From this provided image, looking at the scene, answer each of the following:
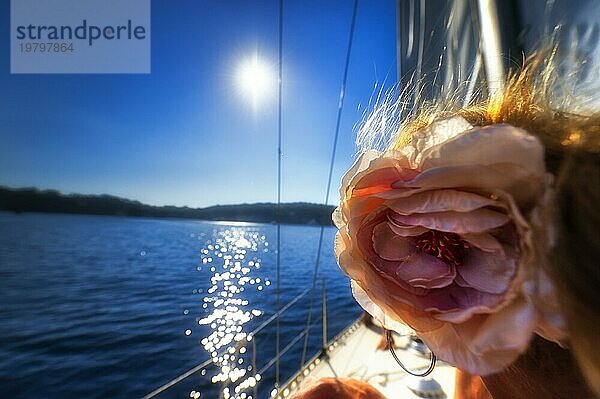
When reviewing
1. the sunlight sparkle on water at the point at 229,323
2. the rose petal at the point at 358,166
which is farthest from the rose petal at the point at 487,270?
the sunlight sparkle on water at the point at 229,323

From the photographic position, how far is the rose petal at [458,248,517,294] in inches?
9.8

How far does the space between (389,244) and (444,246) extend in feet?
0.14

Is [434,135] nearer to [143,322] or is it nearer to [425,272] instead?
[425,272]

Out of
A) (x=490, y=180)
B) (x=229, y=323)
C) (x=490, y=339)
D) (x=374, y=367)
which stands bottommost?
(x=229, y=323)

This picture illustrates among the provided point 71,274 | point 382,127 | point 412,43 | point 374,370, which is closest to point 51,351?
point 374,370

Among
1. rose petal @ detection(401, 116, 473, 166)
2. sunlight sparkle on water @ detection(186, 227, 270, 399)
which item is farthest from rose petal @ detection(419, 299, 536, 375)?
sunlight sparkle on water @ detection(186, 227, 270, 399)

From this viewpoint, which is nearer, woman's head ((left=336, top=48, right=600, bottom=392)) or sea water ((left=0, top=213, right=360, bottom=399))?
woman's head ((left=336, top=48, right=600, bottom=392))

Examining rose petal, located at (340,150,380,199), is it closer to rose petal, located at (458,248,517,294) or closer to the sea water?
rose petal, located at (458,248,517,294)

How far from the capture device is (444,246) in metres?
0.28

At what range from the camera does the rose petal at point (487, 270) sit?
25 cm

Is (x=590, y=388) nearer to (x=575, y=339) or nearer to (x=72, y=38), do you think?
(x=575, y=339)

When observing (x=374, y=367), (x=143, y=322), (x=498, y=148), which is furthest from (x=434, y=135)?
(x=143, y=322)

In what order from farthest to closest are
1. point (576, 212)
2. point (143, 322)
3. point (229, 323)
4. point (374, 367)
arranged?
point (229, 323)
point (143, 322)
point (374, 367)
point (576, 212)

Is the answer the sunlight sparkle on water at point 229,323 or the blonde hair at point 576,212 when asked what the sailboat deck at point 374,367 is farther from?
the blonde hair at point 576,212
